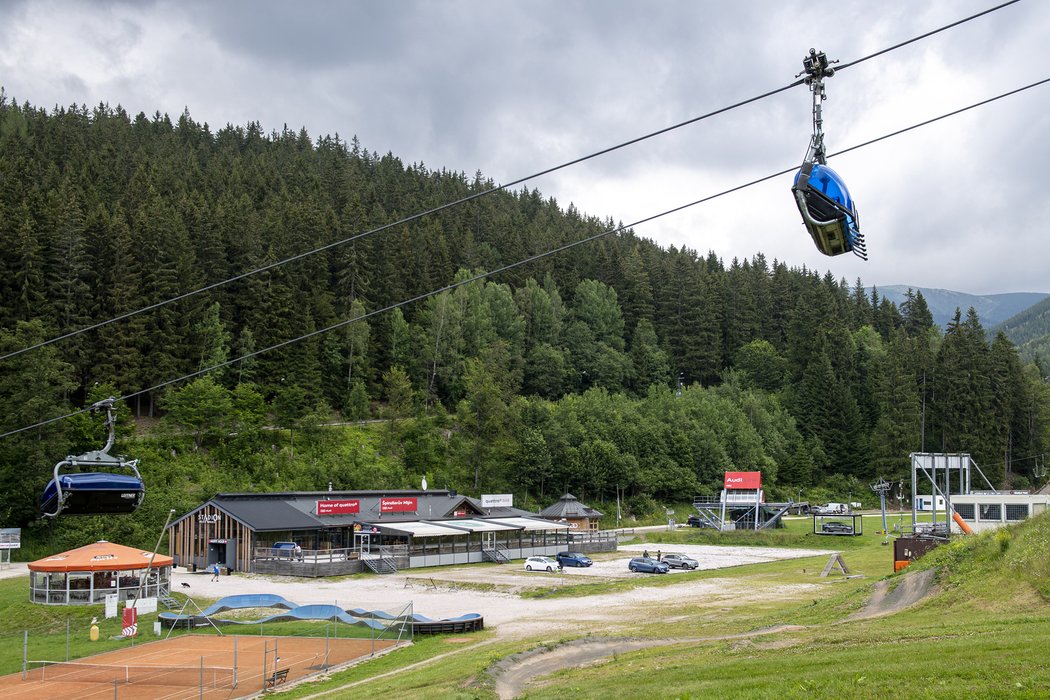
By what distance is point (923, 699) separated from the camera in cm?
1062

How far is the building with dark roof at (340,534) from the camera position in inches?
1907

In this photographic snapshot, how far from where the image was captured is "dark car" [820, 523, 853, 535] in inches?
2564

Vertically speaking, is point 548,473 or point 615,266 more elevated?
point 615,266

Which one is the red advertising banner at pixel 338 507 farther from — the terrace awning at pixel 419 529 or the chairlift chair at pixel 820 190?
the chairlift chair at pixel 820 190

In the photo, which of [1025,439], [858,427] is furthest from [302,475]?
[1025,439]

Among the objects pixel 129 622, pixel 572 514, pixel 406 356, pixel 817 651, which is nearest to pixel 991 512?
pixel 817 651

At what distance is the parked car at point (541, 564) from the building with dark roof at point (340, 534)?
17.0ft

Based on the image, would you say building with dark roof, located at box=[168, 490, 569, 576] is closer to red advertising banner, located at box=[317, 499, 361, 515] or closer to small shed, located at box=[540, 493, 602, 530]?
red advertising banner, located at box=[317, 499, 361, 515]

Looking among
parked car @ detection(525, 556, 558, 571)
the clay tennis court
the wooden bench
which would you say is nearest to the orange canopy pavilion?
the clay tennis court

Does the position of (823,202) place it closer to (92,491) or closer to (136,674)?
(92,491)

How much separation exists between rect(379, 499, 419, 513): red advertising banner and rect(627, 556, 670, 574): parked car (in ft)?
55.3

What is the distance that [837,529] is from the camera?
216ft

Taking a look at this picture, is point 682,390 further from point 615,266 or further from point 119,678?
point 119,678

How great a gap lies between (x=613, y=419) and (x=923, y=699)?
245 ft
